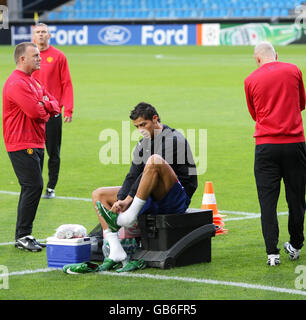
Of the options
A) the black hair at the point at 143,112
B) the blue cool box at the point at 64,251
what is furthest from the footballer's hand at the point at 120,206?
the black hair at the point at 143,112

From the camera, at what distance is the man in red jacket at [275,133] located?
7391mm

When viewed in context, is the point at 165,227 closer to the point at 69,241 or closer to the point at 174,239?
the point at 174,239

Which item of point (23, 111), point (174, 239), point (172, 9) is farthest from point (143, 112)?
point (172, 9)

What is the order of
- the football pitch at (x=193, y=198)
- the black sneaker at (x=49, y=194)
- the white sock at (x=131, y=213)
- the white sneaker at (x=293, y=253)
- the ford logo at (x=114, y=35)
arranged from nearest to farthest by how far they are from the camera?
the football pitch at (x=193, y=198) → the white sock at (x=131, y=213) → the white sneaker at (x=293, y=253) → the black sneaker at (x=49, y=194) → the ford logo at (x=114, y=35)

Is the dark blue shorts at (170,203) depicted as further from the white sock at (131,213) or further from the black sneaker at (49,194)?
the black sneaker at (49,194)

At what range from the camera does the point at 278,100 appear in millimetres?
7398

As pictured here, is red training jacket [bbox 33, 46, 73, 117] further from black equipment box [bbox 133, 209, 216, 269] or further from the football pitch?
black equipment box [bbox 133, 209, 216, 269]

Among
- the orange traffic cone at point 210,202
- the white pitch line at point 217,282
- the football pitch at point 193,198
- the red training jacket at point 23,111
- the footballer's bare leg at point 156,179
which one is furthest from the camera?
the orange traffic cone at point 210,202

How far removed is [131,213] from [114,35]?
4623cm

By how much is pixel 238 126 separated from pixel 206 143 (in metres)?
2.58

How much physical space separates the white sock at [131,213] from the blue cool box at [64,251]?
0.42m

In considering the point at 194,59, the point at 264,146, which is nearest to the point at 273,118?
the point at 264,146

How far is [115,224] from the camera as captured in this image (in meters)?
7.53

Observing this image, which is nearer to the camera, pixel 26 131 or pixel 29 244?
pixel 29 244
